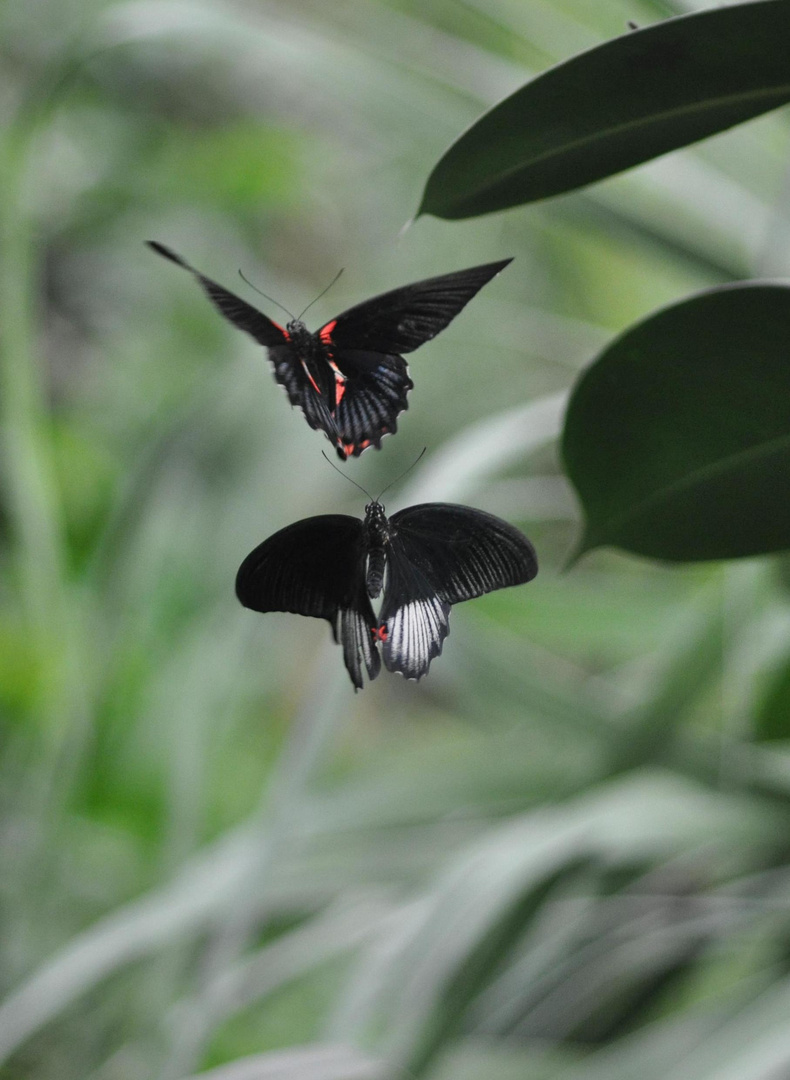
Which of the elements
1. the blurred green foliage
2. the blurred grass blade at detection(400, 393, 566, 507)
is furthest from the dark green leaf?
the blurred grass blade at detection(400, 393, 566, 507)

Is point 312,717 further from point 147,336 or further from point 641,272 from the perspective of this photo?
point 641,272

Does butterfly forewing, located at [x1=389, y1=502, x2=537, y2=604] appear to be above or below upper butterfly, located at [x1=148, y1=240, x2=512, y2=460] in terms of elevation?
below

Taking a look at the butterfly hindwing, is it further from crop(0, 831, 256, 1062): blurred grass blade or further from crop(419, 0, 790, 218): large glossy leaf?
crop(0, 831, 256, 1062): blurred grass blade

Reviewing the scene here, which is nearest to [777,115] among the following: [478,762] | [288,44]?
[288,44]

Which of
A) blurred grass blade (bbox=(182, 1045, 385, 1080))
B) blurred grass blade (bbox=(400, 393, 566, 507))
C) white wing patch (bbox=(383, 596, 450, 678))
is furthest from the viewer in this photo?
blurred grass blade (bbox=(400, 393, 566, 507))

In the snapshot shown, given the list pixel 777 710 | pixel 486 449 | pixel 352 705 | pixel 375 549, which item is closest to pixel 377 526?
pixel 375 549

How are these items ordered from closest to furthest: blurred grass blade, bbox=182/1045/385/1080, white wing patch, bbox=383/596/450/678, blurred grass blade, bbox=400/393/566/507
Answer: white wing patch, bbox=383/596/450/678 → blurred grass blade, bbox=182/1045/385/1080 → blurred grass blade, bbox=400/393/566/507

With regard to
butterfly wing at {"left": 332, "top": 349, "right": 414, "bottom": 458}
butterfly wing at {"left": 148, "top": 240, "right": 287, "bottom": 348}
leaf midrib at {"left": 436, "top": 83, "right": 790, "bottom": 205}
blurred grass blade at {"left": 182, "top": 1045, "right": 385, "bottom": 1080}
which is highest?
leaf midrib at {"left": 436, "top": 83, "right": 790, "bottom": 205}
